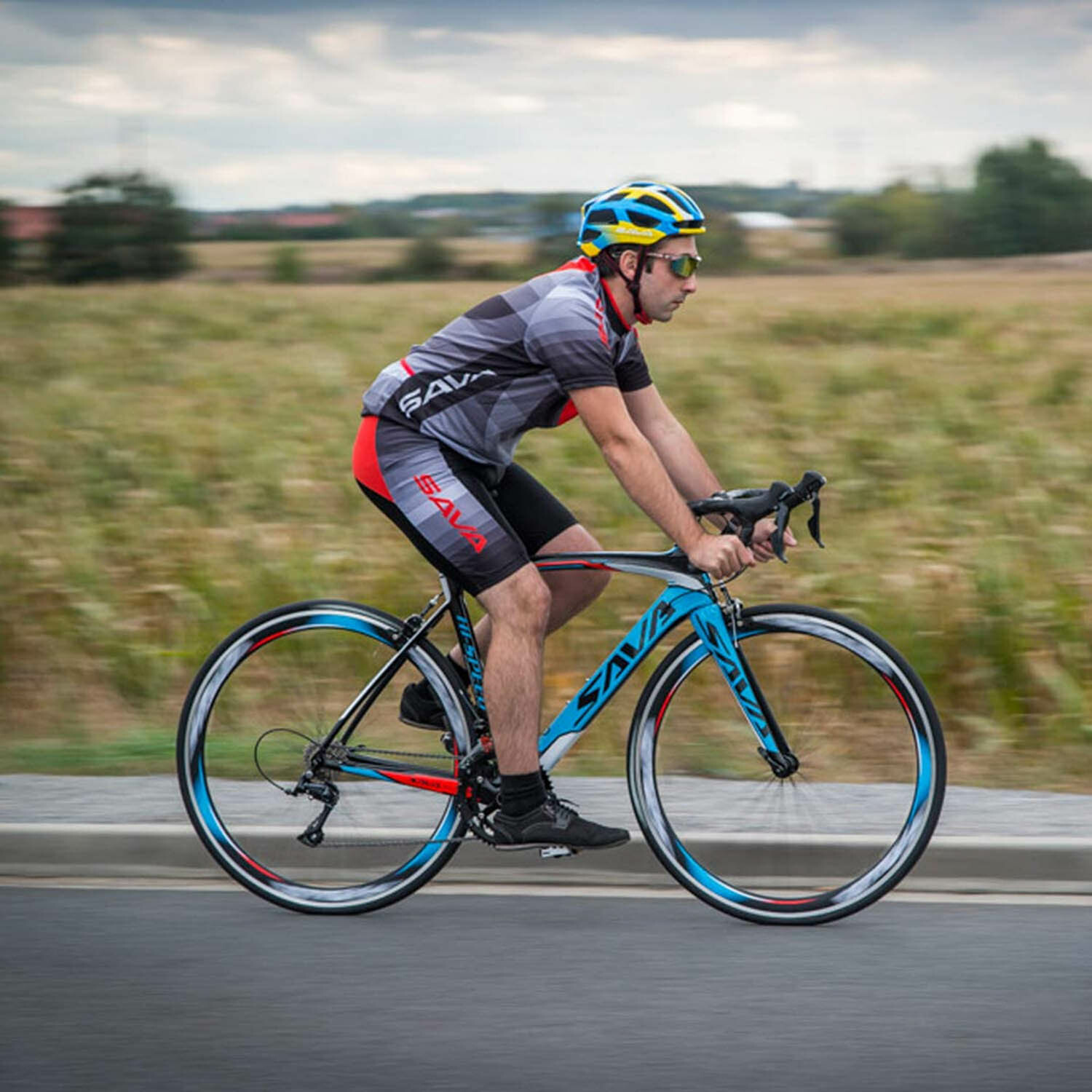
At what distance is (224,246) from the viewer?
156 ft

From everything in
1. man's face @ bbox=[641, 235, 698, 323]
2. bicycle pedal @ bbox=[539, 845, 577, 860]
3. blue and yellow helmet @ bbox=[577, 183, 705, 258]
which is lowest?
bicycle pedal @ bbox=[539, 845, 577, 860]

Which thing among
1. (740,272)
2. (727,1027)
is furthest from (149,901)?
(740,272)

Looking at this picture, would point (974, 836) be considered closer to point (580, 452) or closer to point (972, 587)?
point (972, 587)

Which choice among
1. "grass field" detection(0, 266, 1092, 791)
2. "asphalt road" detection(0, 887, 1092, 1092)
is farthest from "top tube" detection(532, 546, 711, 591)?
"grass field" detection(0, 266, 1092, 791)

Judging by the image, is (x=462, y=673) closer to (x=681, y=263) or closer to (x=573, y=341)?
(x=573, y=341)

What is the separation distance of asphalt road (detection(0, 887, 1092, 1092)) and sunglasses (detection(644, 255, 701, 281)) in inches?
72.4

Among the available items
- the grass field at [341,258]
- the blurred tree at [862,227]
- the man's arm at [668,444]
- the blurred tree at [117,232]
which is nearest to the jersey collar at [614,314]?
the man's arm at [668,444]

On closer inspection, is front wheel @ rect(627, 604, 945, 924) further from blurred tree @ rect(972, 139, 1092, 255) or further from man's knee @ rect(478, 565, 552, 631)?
blurred tree @ rect(972, 139, 1092, 255)

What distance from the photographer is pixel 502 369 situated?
4.80 meters

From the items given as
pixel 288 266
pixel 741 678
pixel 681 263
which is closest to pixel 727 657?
pixel 741 678

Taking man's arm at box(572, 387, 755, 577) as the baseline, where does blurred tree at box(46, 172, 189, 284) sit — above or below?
below

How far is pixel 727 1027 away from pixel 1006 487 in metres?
7.37

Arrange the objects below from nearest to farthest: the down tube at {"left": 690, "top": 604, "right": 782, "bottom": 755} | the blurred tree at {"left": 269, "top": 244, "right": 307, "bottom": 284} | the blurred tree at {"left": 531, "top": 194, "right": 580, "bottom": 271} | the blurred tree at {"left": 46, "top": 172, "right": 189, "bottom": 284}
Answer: the down tube at {"left": 690, "top": 604, "right": 782, "bottom": 755} → the blurred tree at {"left": 531, "top": 194, "right": 580, "bottom": 271} → the blurred tree at {"left": 269, "top": 244, "right": 307, "bottom": 284} → the blurred tree at {"left": 46, "top": 172, "right": 189, "bottom": 284}

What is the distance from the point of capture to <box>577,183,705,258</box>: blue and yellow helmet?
4.63 metres
